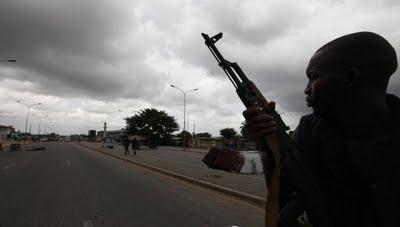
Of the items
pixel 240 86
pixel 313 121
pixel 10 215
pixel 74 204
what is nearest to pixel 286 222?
pixel 313 121

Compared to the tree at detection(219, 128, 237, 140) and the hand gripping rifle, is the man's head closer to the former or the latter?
the hand gripping rifle

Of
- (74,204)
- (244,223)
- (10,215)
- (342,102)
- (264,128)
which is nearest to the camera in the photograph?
(342,102)

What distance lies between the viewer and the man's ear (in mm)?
1333

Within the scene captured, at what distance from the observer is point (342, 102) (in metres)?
1.37

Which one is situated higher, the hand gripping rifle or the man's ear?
the man's ear

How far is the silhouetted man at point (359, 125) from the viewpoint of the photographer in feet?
4.37

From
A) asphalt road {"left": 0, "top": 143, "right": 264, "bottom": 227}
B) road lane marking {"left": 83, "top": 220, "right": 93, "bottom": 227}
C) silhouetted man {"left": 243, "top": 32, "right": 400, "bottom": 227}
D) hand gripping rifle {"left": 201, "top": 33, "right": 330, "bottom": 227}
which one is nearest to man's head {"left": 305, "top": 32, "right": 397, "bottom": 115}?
silhouetted man {"left": 243, "top": 32, "right": 400, "bottom": 227}

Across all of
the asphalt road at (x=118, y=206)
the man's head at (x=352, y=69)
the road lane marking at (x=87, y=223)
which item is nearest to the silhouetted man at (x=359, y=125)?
the man's head at (x=352, y=69)

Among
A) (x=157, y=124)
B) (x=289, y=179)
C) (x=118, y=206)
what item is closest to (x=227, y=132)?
(x=157, y=124)

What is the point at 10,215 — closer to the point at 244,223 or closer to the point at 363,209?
the point at 244,223

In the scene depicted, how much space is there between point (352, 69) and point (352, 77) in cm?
3

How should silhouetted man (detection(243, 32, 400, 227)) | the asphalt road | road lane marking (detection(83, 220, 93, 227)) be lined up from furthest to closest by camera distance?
1. the asphalt road
2. road lane marking (detection(83, 220, 93, 227))
3. silhouetted man (detection(243, 32, 400, 227))

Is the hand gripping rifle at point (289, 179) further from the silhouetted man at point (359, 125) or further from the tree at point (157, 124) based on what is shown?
the tree at point (157, 124)

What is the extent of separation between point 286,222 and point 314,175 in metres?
0.21
